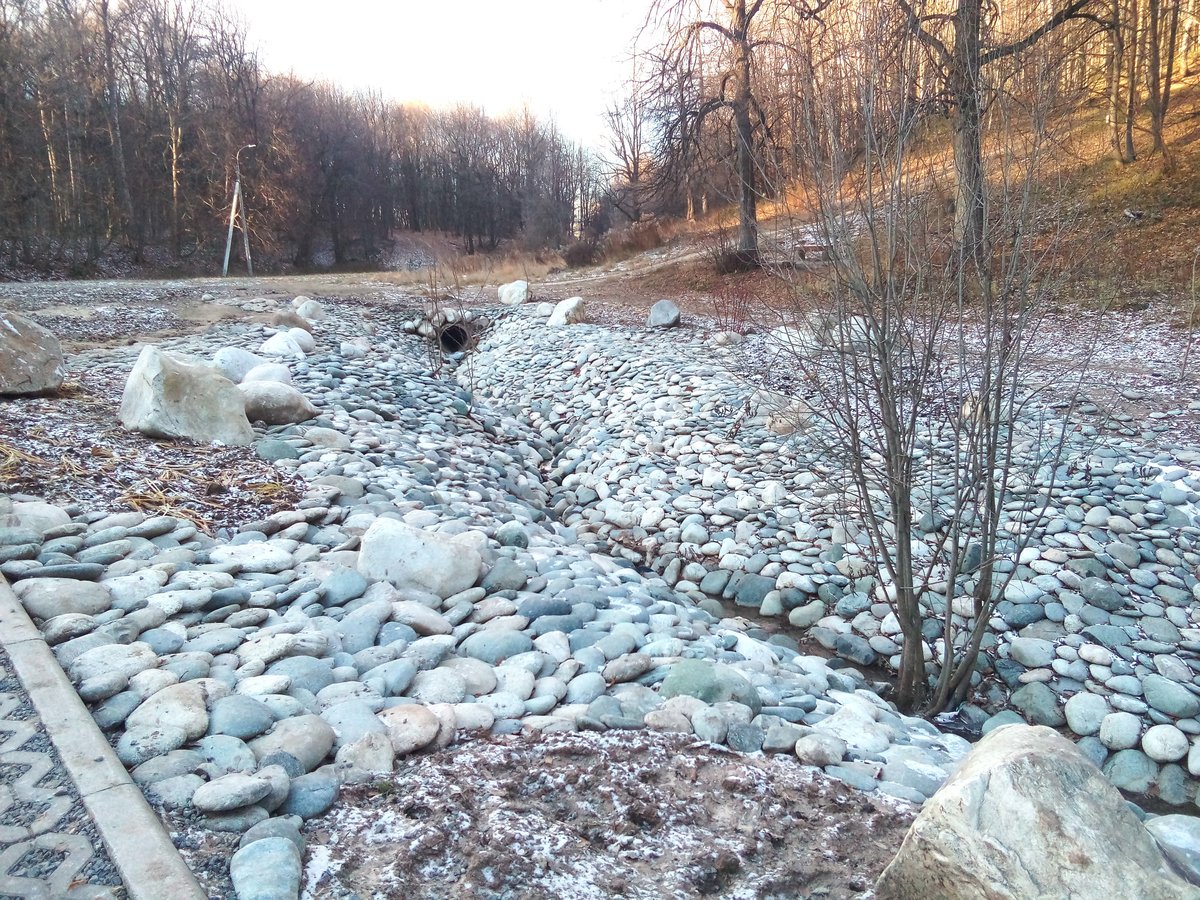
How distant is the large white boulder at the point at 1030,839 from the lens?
159 centimetres

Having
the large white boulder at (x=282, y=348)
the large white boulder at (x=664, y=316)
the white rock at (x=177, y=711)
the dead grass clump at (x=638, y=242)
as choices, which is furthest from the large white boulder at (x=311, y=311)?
the dead grass clump at (x=638, y=242)

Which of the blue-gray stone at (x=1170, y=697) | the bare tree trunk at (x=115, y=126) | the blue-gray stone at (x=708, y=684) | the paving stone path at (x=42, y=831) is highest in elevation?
the bare tree trunk at (x=115, y=126)

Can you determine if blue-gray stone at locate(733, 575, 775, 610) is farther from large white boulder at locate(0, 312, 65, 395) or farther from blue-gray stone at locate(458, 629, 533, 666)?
large white boulder at locate(0, 312, 65, 395)

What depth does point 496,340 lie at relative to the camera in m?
11.8

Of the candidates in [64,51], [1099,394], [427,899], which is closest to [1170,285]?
[1099,394]

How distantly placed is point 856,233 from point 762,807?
237 cm

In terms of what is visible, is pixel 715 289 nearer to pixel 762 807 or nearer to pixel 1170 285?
pixel 1170 285

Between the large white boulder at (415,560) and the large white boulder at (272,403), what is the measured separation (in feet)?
8.07

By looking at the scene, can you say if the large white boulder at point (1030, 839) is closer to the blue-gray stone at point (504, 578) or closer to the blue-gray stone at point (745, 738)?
the blue-gray stone at point (745, 738)

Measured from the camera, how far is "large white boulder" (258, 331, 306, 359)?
7.93m

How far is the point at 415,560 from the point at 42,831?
1864 millimetres

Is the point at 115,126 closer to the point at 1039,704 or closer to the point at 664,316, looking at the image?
the point at 664,316


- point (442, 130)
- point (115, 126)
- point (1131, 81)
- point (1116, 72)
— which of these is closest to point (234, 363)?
point (1116, 72)

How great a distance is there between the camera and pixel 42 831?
167 centimetres
